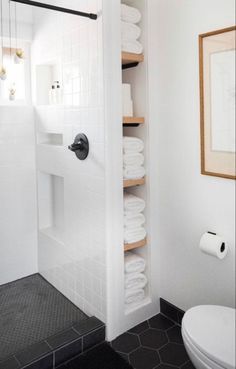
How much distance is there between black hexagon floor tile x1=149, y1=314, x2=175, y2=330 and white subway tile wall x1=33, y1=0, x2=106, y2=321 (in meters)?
0.33

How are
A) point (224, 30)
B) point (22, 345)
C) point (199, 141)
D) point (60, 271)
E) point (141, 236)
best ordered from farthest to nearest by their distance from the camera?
point (60, 271) < point (141, 236) < point (22, 345) < point (199, 141) < point (224, 30)

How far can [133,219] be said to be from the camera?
2117 mm

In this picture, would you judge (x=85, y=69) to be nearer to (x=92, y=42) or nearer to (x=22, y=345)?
(x=92, y=42)

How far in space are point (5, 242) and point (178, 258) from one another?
1.34 metres

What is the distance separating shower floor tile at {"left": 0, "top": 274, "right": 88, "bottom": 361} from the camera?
201cm

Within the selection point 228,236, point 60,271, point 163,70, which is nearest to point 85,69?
point 163,70

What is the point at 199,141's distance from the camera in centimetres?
183

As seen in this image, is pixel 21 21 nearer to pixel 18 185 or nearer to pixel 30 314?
pixel 18 185

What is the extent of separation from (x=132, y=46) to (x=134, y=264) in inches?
50.4

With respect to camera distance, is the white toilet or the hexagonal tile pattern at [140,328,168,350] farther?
the hexagonal tile pattern at [140,328,168,350]

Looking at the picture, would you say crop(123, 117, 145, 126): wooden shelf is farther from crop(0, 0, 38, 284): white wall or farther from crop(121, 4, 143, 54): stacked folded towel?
crop(0, 0, 38, 284): white wall

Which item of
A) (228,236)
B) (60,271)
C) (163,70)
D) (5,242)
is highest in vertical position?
(163,70)

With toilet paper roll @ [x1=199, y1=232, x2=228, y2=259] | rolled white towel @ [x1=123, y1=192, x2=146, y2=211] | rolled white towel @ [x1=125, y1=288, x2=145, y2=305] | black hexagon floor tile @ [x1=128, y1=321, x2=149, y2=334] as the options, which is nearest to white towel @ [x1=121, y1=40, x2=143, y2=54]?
rolled white towel @ [x1=123, y1=192, x2=146, y2=211]

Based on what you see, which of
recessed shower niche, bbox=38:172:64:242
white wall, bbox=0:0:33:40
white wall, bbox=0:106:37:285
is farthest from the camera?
recessed shower niche, bbox=38:172:64:242
